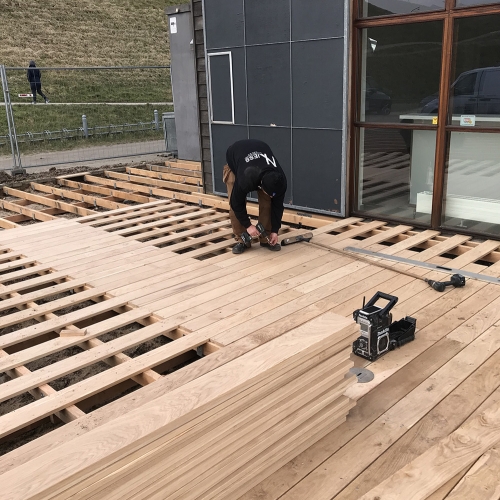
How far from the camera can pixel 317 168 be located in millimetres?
6445

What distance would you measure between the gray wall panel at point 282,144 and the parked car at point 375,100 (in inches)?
42.6

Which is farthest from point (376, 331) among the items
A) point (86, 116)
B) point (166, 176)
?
point (86, 116)

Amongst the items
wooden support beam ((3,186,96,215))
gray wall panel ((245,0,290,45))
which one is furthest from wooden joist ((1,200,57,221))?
Result: gray wall panel ((245,0,290,45))

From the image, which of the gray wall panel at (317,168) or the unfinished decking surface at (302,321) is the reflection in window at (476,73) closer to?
the unfinished decking surface at (302,321)

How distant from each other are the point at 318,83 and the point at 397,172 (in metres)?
1.38

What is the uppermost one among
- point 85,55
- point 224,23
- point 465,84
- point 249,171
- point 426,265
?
point 85,55

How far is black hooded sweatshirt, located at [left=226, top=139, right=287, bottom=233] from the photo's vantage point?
473 centimetres

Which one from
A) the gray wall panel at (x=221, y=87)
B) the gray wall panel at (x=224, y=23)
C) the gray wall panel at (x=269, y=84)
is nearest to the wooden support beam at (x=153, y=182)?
the gray wall panel at (x=221, y=87)

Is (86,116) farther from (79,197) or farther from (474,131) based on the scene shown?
(474,131)

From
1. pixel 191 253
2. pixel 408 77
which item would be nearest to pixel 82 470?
pixel 191 253

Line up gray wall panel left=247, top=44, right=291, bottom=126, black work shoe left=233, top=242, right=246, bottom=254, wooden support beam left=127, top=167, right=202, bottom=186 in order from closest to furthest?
black work shoe left=233, top=242, right=246, bottom=254 → gray wall panel left=247, top=44, right=291, bottom=126 → wooden support beam left=127, top=167, right=202, bottom=186

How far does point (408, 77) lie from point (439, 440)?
13.0 ft

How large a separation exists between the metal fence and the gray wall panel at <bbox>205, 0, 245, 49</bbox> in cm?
488

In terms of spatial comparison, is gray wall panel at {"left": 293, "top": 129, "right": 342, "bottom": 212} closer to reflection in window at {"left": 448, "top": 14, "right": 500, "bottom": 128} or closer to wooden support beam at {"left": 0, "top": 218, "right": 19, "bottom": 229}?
reflection in window at {"left": 448, "top": 14, "right": 500, "bottom": 128}
